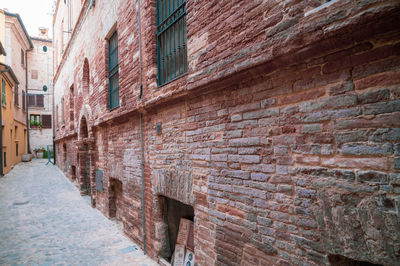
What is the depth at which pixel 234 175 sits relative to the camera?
257 centimetres

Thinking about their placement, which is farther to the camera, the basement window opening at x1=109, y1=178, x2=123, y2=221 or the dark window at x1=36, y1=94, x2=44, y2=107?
the dark window at x1=36, y1=94, x2=44, y2=107

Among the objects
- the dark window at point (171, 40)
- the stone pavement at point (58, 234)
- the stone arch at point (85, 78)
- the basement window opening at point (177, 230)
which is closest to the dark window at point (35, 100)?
the stone pavement at point (58, 234)

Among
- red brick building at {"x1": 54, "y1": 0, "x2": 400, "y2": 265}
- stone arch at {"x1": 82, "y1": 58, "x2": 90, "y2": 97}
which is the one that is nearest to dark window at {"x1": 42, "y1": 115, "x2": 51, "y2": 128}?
stone arch at {"x1": 82, "y1": 58, "x2": 90, "y2": 97}

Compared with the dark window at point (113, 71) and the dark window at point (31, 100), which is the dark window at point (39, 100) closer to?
the dark window at point (31, 100)

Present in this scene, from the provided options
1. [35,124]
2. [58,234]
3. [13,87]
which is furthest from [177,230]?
[35,124]

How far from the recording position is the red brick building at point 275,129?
1529 mm

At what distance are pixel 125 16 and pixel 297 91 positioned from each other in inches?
179

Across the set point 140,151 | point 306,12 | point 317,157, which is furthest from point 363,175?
point 140,151

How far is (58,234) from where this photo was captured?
235 inches

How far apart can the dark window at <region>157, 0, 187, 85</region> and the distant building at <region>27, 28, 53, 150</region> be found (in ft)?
83.2

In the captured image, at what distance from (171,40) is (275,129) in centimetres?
256

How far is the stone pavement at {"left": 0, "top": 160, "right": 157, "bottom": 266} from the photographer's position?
4.68 metres

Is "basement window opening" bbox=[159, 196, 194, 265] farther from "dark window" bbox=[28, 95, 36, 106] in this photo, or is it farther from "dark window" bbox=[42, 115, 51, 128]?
"dark window" bbox=[28, 95, 36, 106]

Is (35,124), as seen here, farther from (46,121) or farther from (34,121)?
(46,121)
